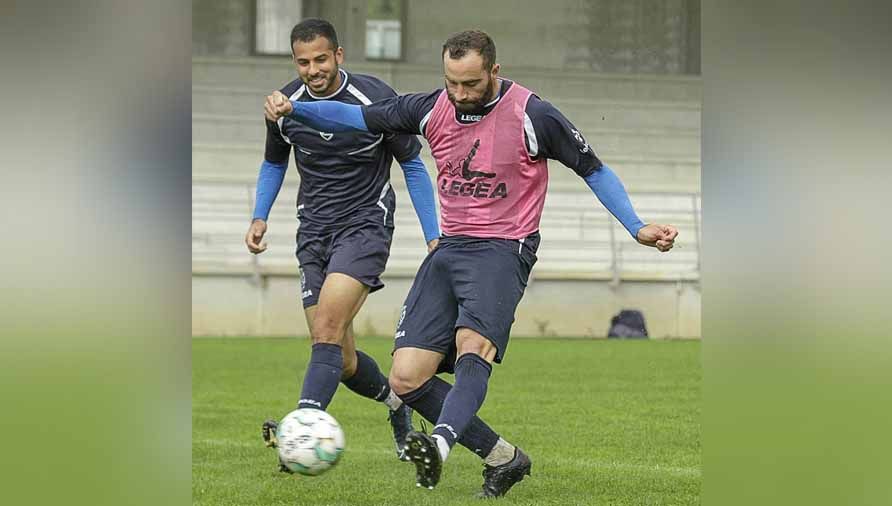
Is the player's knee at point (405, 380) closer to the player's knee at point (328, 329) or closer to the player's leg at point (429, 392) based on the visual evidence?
the player's leg at point (429, 392)

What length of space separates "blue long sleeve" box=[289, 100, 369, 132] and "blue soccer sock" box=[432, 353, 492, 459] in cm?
114

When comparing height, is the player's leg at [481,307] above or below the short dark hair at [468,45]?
below

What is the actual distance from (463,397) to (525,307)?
14.0 metres

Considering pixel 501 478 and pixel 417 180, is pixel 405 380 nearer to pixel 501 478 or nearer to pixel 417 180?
pixel 501 478

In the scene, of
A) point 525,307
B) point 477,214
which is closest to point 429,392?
point 477,214

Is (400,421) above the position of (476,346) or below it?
below

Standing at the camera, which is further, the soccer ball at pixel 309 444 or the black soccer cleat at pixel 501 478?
the black soccer cleat at pixel 501 478

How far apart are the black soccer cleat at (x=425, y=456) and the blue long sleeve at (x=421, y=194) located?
2.27 m

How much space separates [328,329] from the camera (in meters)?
6.06

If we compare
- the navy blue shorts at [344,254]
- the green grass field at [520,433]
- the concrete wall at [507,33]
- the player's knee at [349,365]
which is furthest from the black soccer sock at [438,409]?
the concrete wall at [507,33]

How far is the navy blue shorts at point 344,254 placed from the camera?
6171 millimetres
